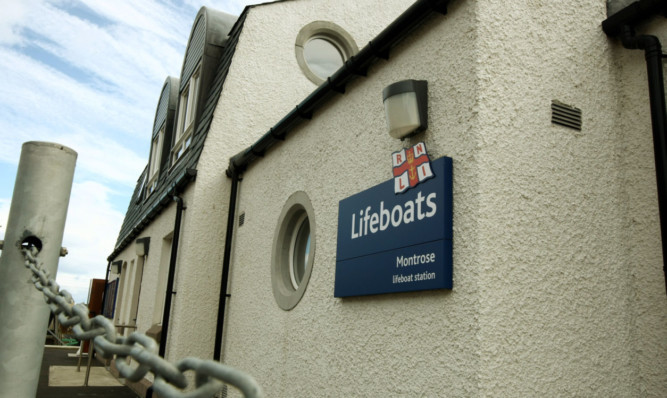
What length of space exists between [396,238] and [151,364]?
9.79ft

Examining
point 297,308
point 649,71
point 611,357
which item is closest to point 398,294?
point 611,357

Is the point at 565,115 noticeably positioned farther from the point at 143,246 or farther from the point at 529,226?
the point at 143,246

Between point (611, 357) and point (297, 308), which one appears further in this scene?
point (297, 308)

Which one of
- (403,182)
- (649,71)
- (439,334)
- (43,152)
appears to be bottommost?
(439,334)

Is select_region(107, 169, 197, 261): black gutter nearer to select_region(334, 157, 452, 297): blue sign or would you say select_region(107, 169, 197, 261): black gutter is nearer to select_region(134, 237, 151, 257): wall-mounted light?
select_region(134, 237, 151, 257): wall-mounted light

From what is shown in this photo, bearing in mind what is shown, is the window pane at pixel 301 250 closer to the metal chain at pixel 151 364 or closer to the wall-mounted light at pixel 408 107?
the wall-mounted light at pixel 408 107

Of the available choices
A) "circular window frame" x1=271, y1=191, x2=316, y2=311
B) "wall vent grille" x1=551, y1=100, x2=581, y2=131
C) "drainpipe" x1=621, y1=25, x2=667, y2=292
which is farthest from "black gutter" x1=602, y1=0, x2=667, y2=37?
"circular window frame" x1=271, y1=191, x2=316, y2=311

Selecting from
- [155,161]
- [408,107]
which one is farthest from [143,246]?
[408,107]

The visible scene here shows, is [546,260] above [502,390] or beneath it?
above

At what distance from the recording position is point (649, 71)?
3.51 meters

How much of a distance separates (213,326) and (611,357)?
18.0 feet

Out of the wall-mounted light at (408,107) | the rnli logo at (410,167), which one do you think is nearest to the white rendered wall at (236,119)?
the rnli logo at (410,167)

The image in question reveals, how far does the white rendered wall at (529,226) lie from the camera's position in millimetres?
3189

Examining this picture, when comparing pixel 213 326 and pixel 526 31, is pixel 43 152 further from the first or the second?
pixel 213 326
